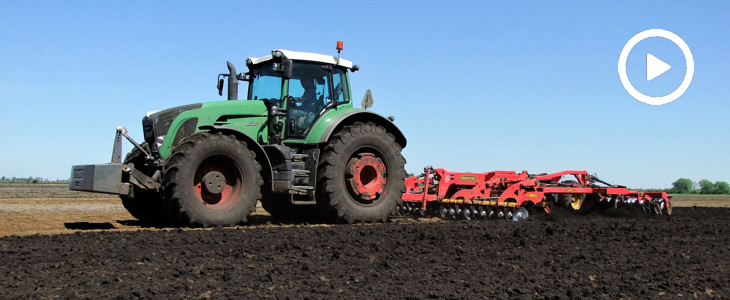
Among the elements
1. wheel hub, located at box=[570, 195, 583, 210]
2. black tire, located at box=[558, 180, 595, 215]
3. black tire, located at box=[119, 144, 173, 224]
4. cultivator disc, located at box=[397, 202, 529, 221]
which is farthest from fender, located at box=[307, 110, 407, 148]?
wheel hub, located at box=[570, 195, 583, 210]

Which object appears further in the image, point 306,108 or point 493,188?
point 493,188

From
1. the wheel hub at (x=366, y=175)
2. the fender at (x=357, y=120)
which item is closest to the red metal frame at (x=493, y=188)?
the fender at (x=357, y=120)

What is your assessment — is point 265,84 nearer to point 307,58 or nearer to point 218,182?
point 307,58

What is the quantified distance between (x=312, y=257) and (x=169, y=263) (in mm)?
1149

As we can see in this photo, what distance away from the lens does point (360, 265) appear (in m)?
4.96

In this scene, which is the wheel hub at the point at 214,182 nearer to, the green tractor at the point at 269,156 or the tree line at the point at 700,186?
the green tractor at the point at 269,156

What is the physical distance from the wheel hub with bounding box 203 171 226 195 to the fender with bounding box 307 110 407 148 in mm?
1414

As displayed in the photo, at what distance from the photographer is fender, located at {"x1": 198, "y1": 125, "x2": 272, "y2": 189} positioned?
7.91 metres

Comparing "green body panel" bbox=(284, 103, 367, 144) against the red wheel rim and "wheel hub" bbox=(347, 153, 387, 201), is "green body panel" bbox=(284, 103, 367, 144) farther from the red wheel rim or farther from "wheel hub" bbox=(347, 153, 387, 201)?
the red wheel rim

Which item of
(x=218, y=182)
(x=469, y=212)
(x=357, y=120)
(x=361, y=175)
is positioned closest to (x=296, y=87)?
(x=357, y=120)

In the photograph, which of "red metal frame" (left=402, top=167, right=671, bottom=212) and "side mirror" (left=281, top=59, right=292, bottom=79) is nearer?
"side mirror" (left=281, top=59, right=292, bottom=79)

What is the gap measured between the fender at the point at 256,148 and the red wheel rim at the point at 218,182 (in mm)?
412

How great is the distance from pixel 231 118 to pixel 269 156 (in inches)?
28.0

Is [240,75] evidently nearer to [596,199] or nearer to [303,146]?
[303,146]
